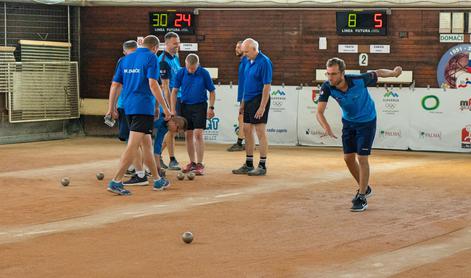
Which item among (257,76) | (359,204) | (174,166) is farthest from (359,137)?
(174,166)

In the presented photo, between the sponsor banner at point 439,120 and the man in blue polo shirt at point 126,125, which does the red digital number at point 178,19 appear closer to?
the sponsor banner at point 439,120

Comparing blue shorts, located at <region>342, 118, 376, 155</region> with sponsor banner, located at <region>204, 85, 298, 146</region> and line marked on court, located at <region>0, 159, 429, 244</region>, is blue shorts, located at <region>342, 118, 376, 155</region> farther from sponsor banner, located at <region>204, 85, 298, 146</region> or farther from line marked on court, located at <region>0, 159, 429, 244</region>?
sponsor banner, located at <region>204, 85, 298, 146</region>

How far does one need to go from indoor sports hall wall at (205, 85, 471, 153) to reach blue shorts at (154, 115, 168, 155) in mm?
6228

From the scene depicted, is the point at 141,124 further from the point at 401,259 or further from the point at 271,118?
the point at 271,118

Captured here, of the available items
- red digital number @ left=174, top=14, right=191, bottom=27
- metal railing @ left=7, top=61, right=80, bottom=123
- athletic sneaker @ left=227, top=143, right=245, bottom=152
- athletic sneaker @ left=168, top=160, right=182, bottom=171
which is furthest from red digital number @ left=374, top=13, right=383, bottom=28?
metal railing @ left=7, top=61, right=80, bottom=123

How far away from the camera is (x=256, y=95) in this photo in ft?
50.0

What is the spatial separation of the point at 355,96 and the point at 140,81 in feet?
9.41

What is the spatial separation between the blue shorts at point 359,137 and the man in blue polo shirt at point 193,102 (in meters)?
3.76

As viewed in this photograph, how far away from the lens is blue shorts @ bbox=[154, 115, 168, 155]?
14648mm

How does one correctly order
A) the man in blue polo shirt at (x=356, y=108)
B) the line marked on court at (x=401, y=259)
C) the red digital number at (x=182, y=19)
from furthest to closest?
the red digital number at (x=182, y=19) → the man in blue polo shirt at (x=356, y=108) → the line marked on court at (x=401, y=259)

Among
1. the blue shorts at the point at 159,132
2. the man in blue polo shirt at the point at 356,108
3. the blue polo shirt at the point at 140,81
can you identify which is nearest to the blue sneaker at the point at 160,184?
the blue polo shirt at the point at 140,81

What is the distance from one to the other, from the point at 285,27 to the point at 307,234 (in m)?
11.3

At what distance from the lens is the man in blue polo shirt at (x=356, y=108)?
38.3 ft

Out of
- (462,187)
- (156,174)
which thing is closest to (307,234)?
(156,174)
